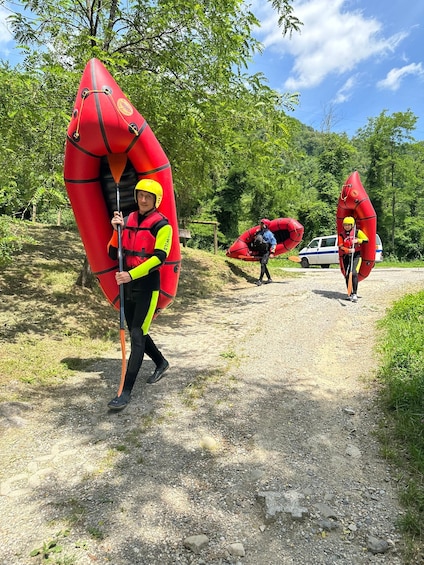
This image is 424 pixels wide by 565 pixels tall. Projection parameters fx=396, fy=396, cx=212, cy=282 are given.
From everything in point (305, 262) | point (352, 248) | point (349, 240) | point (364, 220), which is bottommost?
point (305, 262)

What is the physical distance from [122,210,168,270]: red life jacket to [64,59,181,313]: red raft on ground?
1.87 ft

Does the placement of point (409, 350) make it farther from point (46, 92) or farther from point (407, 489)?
point (46, 92)

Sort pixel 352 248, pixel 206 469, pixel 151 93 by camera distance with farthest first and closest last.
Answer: pixel 352 248 → pixel 151 93 → pixel 206 469

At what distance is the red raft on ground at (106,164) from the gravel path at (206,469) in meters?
1.34

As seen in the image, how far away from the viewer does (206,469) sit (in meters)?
3.02

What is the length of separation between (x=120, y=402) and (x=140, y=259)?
145 centimetres

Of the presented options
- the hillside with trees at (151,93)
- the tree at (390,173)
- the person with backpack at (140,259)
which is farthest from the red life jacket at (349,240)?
the tree at (390,173)

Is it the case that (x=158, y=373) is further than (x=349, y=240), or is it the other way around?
(x=349, y=240)

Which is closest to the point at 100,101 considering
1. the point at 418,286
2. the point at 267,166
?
the point at 267,166

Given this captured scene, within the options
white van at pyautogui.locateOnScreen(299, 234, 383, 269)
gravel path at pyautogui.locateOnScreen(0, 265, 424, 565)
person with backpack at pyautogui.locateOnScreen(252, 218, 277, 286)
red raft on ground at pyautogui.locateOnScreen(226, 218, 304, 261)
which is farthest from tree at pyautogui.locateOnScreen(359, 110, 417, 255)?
gravel path at pyautogui.locateOnScreen(0, 265, 424, 565)

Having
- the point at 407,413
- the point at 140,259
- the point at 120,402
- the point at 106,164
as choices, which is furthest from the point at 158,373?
the point at 407,413

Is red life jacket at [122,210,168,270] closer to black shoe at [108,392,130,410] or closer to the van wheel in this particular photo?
black shoe at [108,392,130,410]

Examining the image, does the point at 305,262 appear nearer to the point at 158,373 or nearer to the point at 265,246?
the point at 265,246

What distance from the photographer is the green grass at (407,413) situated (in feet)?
8.24
